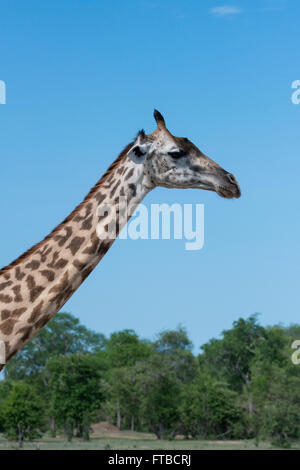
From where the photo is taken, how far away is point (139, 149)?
7.96 meters

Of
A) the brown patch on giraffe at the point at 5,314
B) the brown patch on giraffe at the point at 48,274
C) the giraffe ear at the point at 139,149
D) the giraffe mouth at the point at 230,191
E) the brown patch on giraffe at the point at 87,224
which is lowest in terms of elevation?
the brown patch on giraffe at the point at 5,314

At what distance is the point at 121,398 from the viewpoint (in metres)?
67.8

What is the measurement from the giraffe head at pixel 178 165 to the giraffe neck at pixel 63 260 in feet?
0.63

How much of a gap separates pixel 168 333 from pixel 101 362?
1358 centimetres

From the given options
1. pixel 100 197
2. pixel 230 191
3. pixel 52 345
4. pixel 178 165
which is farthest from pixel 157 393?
pixel 100 197

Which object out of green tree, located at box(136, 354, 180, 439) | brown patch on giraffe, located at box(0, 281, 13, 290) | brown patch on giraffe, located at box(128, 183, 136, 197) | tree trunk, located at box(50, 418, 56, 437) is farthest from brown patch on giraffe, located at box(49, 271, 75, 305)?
tree trunk, located at box(50, 418, 56, 437)

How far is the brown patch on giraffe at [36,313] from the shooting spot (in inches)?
280

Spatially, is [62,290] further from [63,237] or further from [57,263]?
[63,237]

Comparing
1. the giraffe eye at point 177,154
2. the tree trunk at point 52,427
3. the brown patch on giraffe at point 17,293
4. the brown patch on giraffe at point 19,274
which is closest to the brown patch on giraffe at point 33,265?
the brown patch on giraffe at point 19,274

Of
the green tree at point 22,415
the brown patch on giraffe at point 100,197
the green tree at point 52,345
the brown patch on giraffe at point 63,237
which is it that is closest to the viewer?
the brown patch on giraffe at point 63,237

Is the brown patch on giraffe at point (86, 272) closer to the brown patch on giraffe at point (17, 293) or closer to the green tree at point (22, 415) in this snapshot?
the brown patch on giraffe at point (17, 293)
